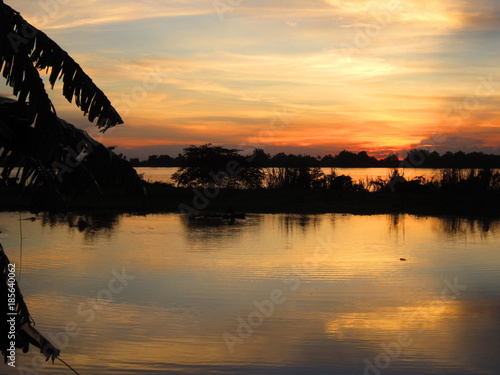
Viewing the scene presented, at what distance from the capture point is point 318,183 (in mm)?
31594

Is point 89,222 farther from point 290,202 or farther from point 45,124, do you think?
point 45,124

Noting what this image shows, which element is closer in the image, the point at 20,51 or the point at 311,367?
the point at 20,51

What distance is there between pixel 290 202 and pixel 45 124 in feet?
74.8

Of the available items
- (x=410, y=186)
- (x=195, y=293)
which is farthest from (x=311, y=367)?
(x=410, y=186)

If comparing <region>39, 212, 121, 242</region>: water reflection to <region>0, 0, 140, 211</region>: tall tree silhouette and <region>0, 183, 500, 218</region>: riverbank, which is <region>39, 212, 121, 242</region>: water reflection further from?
<region>0, 0, 140, 211</region>: tall tree silhouette

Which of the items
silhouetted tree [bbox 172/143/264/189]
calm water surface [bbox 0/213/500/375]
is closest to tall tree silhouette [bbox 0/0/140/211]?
calm water surface [bbox 0/213/500/375]

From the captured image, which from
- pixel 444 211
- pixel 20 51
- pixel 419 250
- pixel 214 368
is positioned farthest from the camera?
pixel 444 211

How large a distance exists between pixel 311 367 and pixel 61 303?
426 cm

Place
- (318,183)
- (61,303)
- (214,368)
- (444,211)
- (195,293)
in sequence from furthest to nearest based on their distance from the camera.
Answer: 1. (318,183)
2. (444,211)
3. (195,293)
4. (61,303)
5. (214,368)

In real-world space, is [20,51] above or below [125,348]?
above

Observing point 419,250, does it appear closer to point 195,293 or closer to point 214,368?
point 195,293

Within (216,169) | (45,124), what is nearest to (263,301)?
(45,124)

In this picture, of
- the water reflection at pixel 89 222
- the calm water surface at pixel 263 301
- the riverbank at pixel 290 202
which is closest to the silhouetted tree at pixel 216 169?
the riverbank at pixel 290 202

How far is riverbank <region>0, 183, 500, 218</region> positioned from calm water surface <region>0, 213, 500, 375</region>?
7.61 meters
